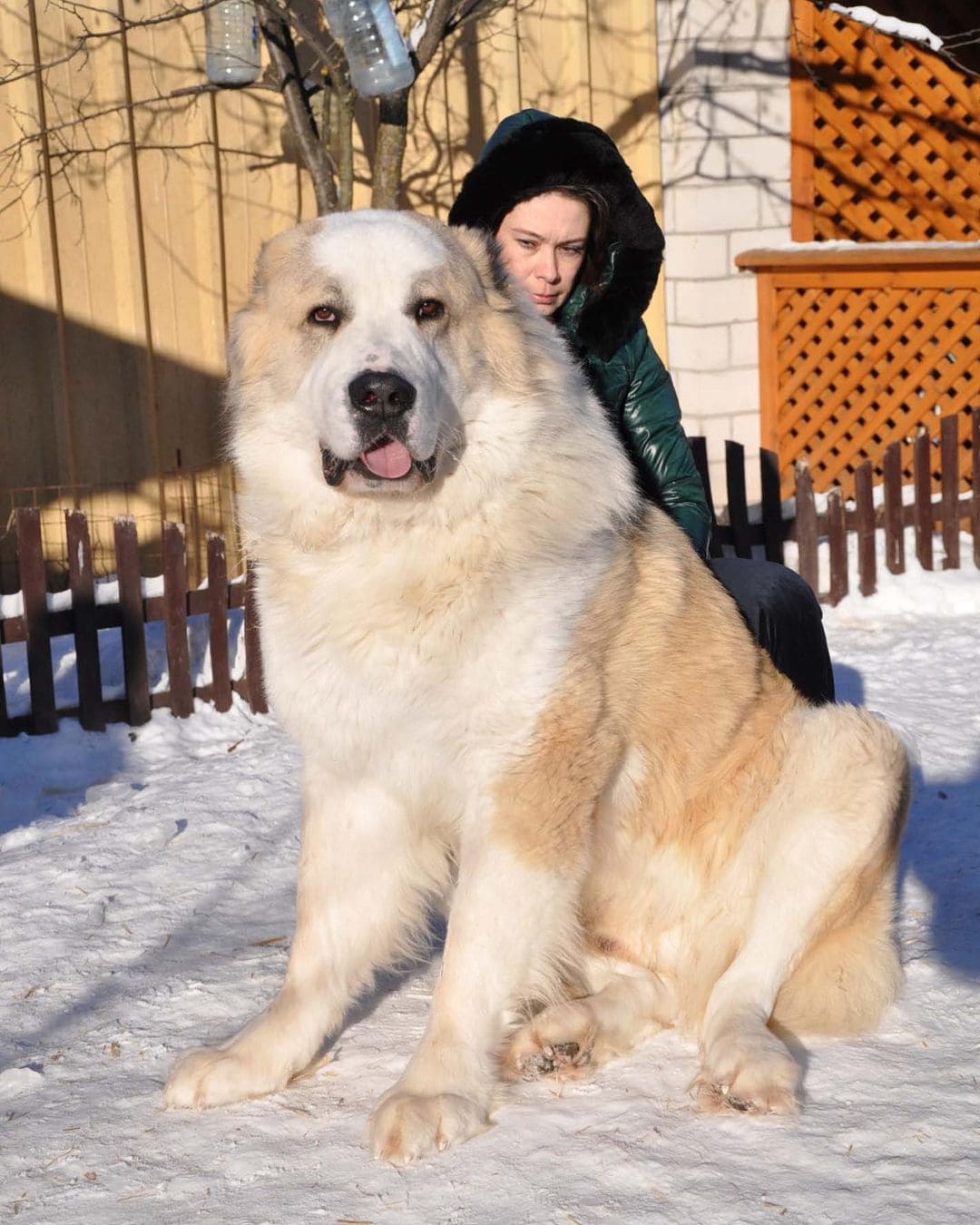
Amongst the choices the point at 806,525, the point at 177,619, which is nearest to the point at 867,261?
the point at 806,525

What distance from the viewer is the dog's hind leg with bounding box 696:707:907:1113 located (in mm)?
2455

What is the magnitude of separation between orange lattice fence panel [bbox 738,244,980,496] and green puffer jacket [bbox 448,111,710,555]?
4.82 metres

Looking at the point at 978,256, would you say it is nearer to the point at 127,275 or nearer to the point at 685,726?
the point at 127,275

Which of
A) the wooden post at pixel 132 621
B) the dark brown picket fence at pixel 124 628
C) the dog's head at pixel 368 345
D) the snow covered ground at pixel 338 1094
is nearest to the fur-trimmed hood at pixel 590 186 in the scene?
the dog's head at pixel 368 345

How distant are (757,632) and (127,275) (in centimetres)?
475

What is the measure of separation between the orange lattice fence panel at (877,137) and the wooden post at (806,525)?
205 cm

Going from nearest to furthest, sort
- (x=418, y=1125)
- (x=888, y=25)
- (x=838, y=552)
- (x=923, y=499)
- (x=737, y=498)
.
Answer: (x=418, y=1125) → (x=838, y=552) → (x=737, y=498) → (x=923, y=499) → (x=888, y=25)

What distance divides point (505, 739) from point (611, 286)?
1.38 meters

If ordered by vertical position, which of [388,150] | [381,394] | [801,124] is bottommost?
[381,394]

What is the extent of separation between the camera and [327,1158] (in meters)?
2.22

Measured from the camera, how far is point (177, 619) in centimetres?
534

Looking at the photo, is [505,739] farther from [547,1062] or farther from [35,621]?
[35,621]

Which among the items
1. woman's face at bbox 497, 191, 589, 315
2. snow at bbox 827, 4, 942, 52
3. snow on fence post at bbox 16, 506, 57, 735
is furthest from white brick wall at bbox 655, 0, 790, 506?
woman's face at bbox 497, 191, 589, 315

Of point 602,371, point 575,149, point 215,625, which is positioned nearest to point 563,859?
point 602,371
